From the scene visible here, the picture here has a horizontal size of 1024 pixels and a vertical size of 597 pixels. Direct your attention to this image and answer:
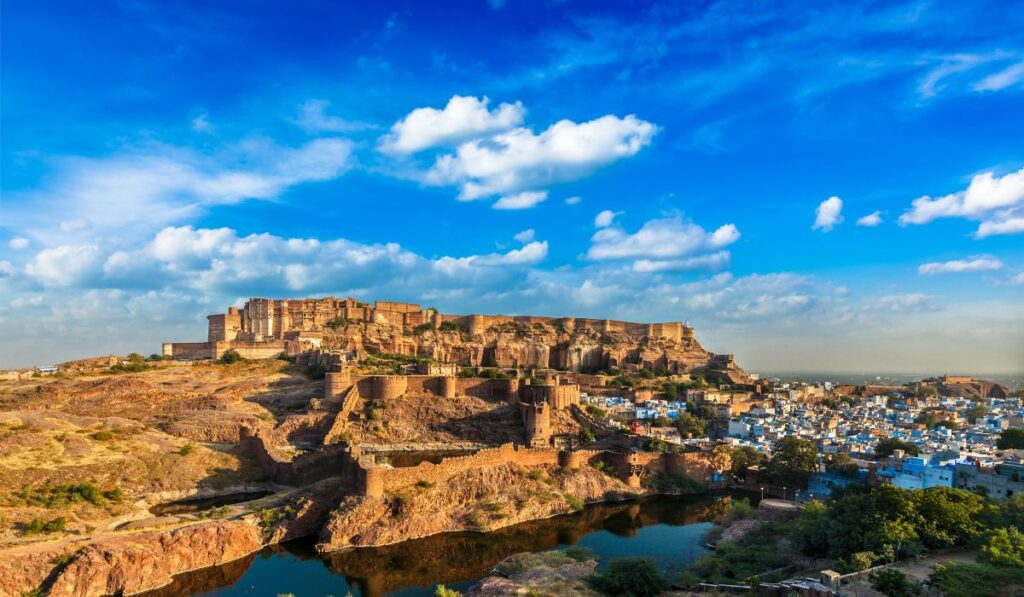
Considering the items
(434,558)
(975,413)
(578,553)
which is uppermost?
(975,413)

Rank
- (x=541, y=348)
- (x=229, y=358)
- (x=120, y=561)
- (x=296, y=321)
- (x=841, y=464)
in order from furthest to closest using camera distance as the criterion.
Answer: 1. (x=541, y=348)
2. (x=296, y=321)
3. (x=229, y=358)
4. (x=841, y=464)
5. (x=120, y=561)

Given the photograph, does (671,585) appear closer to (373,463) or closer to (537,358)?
(373,463)

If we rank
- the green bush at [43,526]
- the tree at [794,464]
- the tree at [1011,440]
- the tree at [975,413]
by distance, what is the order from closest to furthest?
the green bush at [43,526] → the tree at [794,464] → the tree at [1011,440] → the tree at [975,413]

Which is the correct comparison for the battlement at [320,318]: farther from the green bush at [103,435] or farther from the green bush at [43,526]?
the green bush at [43,526]

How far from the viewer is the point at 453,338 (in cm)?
6775

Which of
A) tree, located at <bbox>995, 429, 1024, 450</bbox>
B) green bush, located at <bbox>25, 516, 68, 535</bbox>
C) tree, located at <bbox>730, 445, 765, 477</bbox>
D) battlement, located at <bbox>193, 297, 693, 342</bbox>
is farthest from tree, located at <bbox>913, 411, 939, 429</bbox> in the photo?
green bush, located at <bbox>25, 516, 68, 535</bbox>

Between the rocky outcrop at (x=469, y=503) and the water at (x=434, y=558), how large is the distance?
49cm

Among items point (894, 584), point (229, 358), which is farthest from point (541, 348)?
point (894, 584)

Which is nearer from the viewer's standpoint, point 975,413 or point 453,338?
point 975,413

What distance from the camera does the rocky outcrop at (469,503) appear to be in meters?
25.3

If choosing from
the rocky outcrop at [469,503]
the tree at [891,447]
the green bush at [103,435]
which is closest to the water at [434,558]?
the rocky outcrop at [469,503]

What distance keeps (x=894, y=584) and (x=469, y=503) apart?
55.0 feet

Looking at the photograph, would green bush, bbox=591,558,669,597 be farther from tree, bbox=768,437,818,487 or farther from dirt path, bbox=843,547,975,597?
tree, bbox=768,437,818,487

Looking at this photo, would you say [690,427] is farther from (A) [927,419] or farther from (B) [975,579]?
(B) [975,579]
